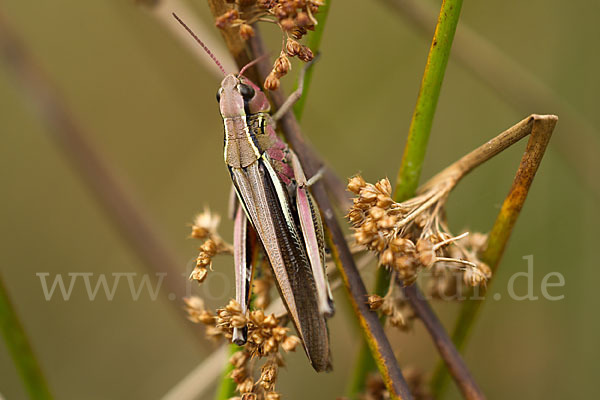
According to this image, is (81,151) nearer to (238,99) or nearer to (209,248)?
(238,99)

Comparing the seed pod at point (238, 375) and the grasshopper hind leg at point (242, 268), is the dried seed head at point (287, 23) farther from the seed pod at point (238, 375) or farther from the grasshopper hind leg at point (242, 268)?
the seed pod at point (238, 375)

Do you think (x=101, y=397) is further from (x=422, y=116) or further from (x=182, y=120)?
(x=422, y=116)

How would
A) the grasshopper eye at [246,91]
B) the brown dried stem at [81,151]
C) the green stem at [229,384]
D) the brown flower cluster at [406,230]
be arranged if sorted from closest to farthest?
the brown flower cluster at [406,230] → the green stem at [229,384] → the grasshopper eye at [246,91] → the brown dried stem at [81,151]

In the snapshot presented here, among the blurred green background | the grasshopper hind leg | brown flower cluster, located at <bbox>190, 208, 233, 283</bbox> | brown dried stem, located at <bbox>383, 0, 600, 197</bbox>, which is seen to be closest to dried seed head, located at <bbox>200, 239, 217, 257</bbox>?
brown flower cluster, located at <bbox>190, 208, 233, 283</bbox>

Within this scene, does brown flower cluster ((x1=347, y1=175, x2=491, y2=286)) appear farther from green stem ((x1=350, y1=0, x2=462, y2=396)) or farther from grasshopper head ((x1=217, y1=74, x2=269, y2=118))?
grasshopper head ((x1=217, y1=74, x2=269, y2=118))

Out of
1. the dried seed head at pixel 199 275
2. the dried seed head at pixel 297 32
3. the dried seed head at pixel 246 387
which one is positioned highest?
the dried seed head at pixel 297 32

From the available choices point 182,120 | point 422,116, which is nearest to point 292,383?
point 182,120

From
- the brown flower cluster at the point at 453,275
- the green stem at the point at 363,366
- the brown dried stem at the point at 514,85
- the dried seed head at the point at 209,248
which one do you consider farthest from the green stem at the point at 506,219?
the brown dried stem at the point at 514,85
